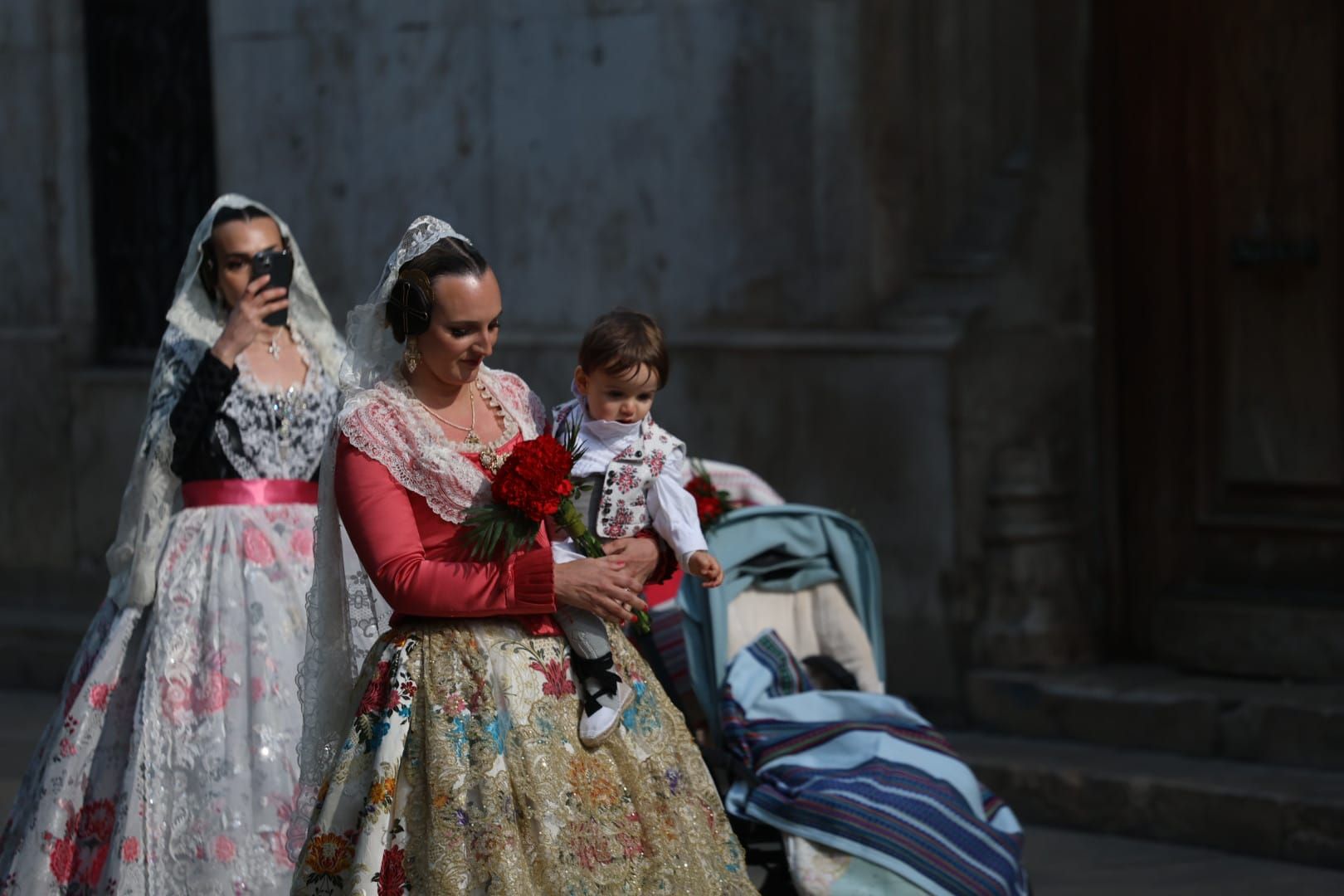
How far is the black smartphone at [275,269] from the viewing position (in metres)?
5.73

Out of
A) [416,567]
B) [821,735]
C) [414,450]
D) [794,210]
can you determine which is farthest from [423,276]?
[794,210]

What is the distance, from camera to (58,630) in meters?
10.1

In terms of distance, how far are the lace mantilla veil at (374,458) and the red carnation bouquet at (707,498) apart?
4.10ft

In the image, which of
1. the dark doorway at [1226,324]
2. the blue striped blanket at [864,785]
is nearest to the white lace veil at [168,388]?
the blue striped blanket at [864,785]

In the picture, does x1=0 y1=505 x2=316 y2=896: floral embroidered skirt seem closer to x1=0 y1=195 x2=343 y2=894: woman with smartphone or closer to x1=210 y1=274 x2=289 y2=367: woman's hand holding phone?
x1=0 y1=195 x2=343 y2=894: woman with smartphone

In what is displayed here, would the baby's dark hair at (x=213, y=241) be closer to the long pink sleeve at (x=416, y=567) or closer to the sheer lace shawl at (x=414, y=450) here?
the sheer lace shawl at (x=414, y=450)

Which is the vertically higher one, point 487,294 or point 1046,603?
point 487,294

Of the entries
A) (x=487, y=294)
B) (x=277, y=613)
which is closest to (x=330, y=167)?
(x=277, y=613)

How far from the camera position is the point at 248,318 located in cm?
565

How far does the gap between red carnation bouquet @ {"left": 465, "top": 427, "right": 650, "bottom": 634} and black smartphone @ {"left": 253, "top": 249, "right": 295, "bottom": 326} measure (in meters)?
1.98

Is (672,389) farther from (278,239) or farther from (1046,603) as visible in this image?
(278,239)

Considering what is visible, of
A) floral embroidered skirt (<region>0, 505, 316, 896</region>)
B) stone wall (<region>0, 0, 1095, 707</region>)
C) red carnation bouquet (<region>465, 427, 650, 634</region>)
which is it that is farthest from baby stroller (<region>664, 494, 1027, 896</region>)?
stone wall (<region>0, 0, 1095, 707</region>)

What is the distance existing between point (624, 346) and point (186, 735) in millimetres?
1777

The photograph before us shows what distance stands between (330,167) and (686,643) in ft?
15.2
